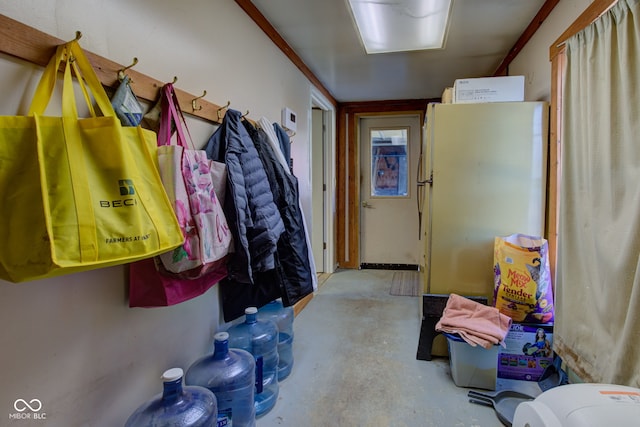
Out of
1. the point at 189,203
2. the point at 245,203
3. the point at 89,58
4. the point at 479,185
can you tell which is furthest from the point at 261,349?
the point at 479,185

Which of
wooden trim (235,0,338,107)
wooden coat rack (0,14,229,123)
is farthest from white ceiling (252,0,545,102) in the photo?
wooden coat rack (0,14,229,123)

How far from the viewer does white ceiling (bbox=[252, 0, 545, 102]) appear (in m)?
2.07

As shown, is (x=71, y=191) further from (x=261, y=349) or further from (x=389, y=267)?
(x=389, y=267)

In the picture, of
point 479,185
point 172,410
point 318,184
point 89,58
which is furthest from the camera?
point 318,184

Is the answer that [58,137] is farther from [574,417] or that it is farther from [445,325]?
[445,325]

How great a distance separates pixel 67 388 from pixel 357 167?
3.89 m

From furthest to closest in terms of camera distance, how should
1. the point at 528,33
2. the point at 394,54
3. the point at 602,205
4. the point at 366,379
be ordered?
1. the point at 394,54
2. the point at 528,33
3. the point at 366,379
4. the point at 602,205

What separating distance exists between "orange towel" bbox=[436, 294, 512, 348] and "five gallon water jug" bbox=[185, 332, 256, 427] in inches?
42.7

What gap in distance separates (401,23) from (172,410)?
7.87 feet

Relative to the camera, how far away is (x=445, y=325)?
190cm

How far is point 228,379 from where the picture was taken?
1410 millimetres

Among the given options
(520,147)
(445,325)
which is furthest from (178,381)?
(520,147)

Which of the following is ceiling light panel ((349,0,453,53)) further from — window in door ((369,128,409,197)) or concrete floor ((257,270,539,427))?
concrete floor ((257,270,539,427))

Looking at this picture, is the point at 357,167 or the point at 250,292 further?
the point at 357,167
